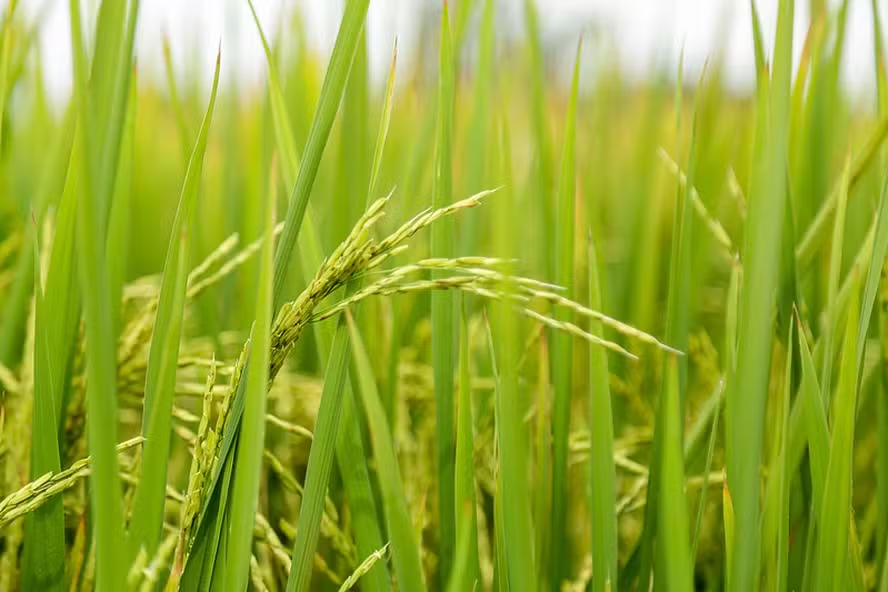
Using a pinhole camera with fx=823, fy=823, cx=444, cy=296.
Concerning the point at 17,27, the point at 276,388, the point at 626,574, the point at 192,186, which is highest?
the point at 17,27

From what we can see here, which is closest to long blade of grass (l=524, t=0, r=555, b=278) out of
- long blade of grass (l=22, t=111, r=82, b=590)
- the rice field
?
the rice field

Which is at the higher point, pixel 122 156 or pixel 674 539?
pixel 122 156

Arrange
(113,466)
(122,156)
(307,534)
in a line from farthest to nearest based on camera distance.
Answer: (122,156) < (307,534) < (113,466)

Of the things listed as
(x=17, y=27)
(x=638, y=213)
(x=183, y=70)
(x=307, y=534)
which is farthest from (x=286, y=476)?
(x=183, y=70)

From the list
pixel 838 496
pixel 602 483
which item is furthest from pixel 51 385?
pixel 838 496

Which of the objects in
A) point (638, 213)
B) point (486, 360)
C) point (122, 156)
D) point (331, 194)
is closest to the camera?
point (122, 156)

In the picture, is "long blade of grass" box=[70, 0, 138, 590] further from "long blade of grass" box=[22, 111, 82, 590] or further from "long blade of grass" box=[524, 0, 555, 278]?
"long blade of grass" box=[524, 0, 555, 278]

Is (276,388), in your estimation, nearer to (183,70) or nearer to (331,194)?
(331,194)
